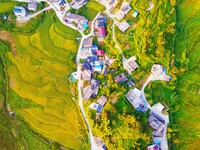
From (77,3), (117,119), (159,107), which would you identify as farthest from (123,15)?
(117,119)

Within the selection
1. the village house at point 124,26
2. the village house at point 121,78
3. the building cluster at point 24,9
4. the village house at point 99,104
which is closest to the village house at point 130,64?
the village house at point 121,78

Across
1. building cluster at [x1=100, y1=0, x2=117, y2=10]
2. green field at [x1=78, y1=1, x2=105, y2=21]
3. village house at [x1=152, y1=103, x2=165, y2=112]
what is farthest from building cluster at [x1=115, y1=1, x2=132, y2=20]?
village house at [x1=152, y1=103, x2=165, y2=112]

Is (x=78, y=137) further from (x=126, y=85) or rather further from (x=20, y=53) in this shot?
(x=20, y=53)

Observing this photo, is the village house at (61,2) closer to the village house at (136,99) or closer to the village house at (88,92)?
the village house at (88,92)

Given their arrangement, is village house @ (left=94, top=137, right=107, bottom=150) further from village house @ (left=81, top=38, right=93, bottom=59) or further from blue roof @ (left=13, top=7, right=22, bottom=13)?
blue roof @ (left=13, top=7, right=22, bottom=13)

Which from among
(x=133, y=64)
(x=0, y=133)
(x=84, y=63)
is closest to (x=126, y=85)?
(x=133, y=64)

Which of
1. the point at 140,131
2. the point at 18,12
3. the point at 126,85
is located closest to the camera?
the point at 140,131
